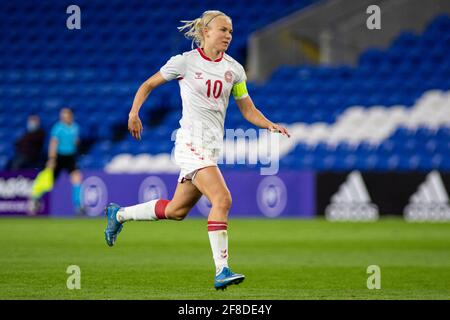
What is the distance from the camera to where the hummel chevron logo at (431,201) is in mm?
18047

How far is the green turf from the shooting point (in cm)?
780

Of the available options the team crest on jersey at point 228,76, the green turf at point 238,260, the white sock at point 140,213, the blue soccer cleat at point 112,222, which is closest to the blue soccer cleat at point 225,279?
the green turf at point 238,260

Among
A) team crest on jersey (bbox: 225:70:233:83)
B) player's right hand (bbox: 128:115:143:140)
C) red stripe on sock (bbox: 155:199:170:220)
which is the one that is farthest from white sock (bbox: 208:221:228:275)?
team crest on jersey (bbox: 225:70:233:83)

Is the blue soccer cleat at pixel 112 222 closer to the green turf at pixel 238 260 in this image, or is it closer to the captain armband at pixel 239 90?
the green turf at pixel 238 260

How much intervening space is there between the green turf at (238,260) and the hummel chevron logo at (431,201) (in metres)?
1.17

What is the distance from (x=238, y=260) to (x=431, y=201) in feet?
27.0

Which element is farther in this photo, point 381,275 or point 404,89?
point 404,89

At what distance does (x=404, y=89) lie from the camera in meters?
22.0

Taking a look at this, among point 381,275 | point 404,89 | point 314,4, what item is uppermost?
point 314,4

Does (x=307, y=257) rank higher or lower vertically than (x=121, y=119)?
lower

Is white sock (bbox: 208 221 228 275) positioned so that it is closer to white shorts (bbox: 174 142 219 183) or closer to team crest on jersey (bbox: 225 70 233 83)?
white shorts (bbox: 174 142 219 183)
